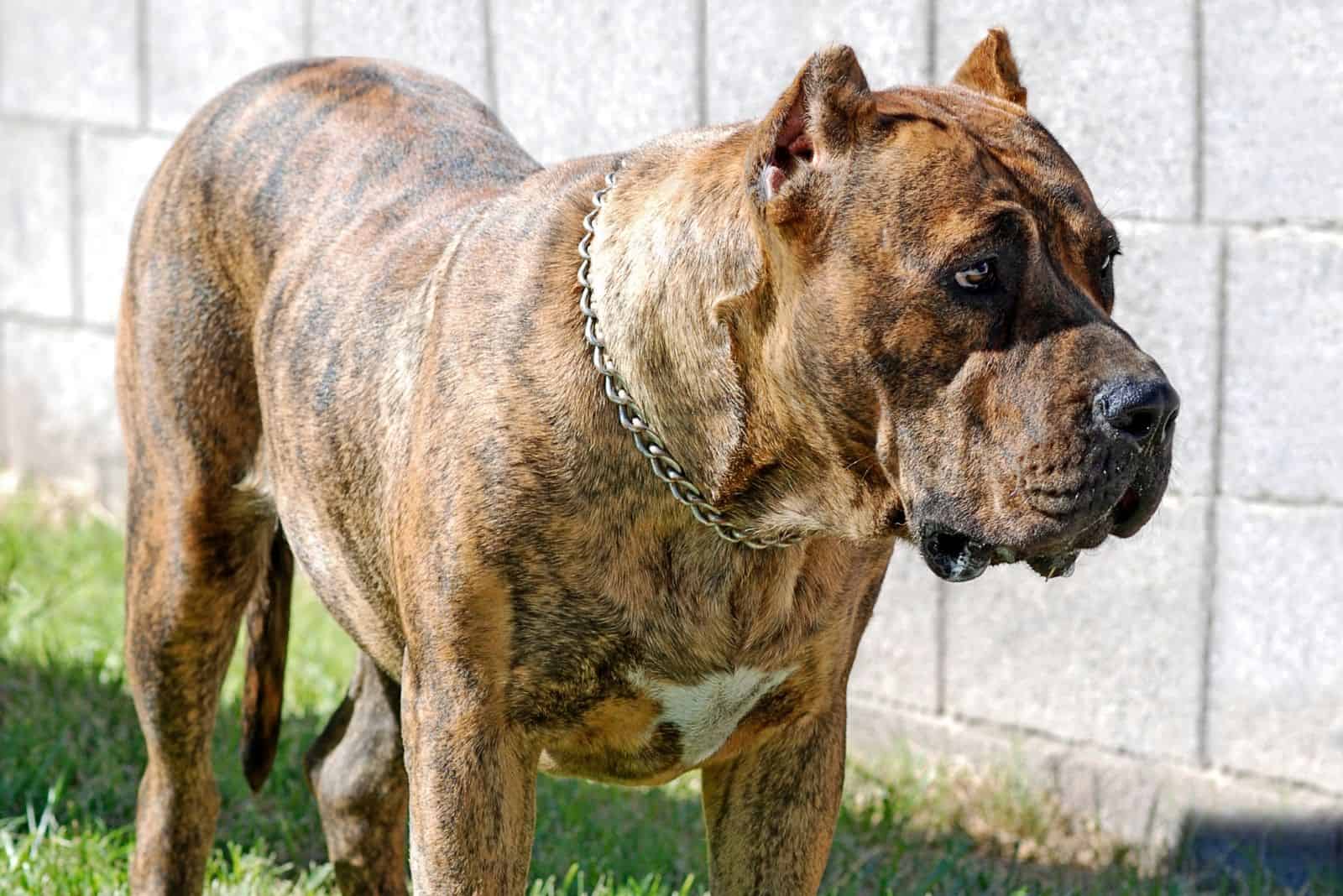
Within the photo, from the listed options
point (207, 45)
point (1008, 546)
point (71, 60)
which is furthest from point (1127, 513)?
point (71, 60)

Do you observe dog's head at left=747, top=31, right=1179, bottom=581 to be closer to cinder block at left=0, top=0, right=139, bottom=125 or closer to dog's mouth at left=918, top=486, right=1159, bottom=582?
dog's mouth at left=918, top=486, right=1159, bottom=582

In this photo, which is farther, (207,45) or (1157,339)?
(207,45)

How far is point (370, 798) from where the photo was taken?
401cm

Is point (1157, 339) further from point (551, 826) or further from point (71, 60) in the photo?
point (71, 60)

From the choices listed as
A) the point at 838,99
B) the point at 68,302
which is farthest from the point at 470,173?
the point at 68,302

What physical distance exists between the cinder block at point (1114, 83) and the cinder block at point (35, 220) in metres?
3.70

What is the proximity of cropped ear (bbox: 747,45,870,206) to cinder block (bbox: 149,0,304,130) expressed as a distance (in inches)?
148

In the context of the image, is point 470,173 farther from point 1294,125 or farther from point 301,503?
point 1294,125

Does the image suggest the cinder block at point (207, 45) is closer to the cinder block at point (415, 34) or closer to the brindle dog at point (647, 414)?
the cinder block at point (415, 34)

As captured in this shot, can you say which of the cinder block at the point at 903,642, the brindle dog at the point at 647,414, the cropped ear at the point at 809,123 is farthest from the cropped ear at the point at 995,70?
the cinder block at the point at 903,642

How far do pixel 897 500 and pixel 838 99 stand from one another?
563 mm

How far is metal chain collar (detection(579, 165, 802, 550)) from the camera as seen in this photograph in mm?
2871

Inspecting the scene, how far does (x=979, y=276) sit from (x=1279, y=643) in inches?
86.1

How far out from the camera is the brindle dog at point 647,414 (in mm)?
2586
